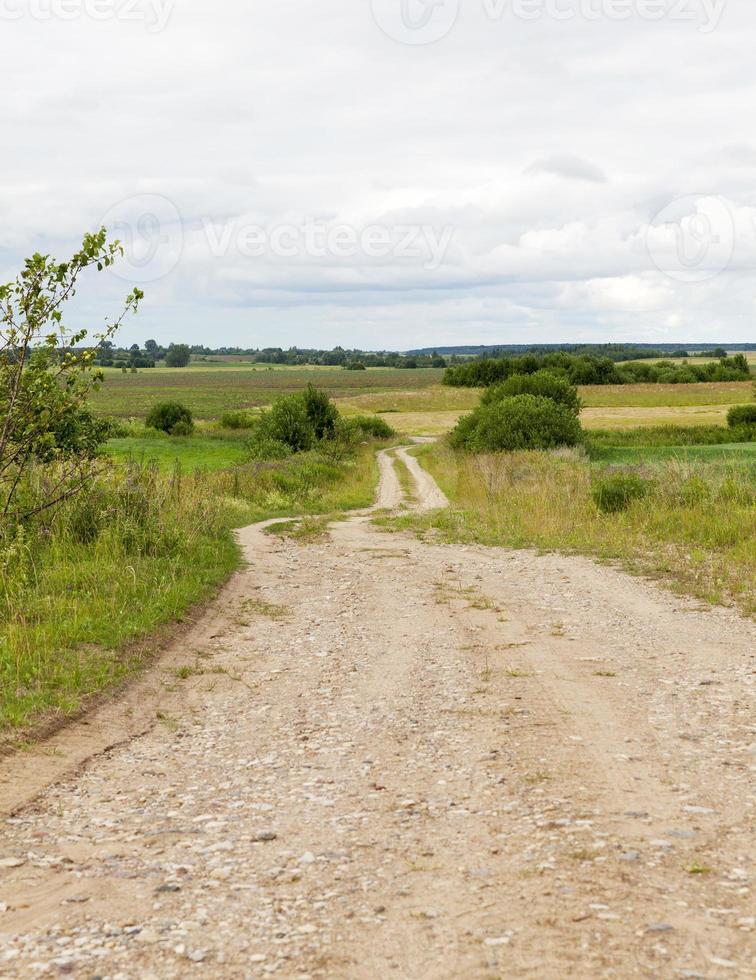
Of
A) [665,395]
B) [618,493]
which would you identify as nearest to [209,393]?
[665,395]

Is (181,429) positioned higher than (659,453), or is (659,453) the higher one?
(181,429)

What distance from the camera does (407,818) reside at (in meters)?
5.96

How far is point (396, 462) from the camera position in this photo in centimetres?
5209

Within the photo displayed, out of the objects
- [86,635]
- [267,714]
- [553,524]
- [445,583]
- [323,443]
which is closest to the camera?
[267,714]

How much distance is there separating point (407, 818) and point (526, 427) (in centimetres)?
3830

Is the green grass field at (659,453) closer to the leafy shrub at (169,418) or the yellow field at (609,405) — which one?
the yellow field at (609,405)

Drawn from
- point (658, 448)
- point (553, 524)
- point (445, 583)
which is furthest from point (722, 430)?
point (445, 583)

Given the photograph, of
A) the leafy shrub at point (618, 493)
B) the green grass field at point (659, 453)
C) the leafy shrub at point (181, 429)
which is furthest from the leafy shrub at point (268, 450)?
the leafy shrub at point (618, 493)

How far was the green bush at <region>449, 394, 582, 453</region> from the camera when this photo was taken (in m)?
43.0

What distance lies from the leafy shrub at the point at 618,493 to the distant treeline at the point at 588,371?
101589 millimetres

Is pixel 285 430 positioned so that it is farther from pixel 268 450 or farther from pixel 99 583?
pixel 99 583

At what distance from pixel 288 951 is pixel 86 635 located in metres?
6.44

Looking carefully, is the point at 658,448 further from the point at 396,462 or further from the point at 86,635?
the point at 86,635

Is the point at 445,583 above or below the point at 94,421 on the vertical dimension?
below
